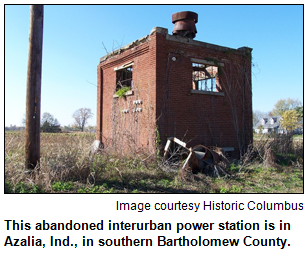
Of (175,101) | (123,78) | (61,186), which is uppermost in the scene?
(123,78)

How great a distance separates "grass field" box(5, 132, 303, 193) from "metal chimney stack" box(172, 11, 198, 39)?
5727 mm

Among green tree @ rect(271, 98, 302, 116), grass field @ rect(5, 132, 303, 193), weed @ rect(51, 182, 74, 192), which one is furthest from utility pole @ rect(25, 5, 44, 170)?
green tree @ rect(271, 98, 302, 116)

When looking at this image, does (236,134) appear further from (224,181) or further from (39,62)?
(39,62)

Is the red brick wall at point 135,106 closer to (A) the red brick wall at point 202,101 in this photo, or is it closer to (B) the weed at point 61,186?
(A) the red brick wall at point 202,101

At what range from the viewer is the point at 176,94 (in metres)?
9.66

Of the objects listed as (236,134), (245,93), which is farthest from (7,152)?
(245,93)

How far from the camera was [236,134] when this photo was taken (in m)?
11.3

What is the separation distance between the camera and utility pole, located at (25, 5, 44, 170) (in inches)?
231

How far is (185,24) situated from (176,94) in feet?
10.1

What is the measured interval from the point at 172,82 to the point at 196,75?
3.74m

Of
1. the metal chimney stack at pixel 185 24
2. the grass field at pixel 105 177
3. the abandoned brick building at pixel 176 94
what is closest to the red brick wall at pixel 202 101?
the abandoned brick building at pixel 176 94

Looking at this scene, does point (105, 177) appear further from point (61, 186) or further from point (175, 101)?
point (175, 101)

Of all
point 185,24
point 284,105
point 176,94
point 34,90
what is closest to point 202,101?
point 176,94

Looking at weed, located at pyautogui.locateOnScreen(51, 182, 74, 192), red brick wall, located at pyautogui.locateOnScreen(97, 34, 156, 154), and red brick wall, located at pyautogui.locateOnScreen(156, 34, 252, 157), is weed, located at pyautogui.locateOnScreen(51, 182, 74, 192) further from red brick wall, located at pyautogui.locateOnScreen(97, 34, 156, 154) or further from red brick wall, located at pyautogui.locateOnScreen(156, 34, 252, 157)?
red brick wall, located at pyautogui.locateOnScreen(156, 34, 252, 157)
